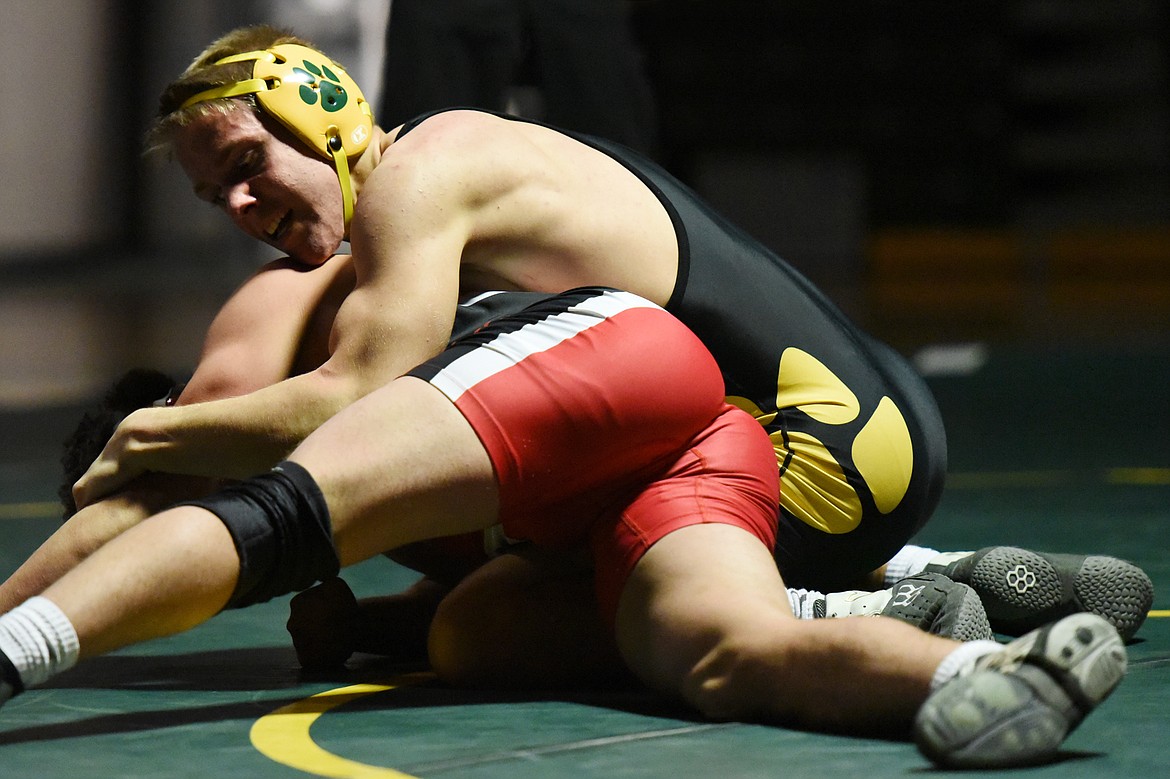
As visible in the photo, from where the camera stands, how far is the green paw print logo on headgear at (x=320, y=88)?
2.73 m

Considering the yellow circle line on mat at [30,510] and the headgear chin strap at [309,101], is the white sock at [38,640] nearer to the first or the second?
the headgear chin strap at [309,101]

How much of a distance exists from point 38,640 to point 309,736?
1.11 feet

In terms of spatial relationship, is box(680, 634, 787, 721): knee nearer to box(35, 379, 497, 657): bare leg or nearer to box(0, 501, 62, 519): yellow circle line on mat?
box(35, 379, 497, 657): bare leg

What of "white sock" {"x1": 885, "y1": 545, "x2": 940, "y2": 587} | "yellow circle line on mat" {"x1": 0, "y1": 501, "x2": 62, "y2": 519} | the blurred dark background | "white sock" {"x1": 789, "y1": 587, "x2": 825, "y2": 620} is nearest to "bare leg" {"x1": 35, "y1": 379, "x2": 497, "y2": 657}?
"white sock" {"x1": 789, "y1": 587, "x2": 825, "y2": 620}

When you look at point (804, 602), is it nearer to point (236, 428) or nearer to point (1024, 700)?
point (1024, 700)

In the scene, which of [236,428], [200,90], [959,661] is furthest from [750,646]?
[200,90]

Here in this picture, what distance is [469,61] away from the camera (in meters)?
5.00

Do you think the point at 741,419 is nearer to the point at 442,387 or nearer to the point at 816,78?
the point at 442,387

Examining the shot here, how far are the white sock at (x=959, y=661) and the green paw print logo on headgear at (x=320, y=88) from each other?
1.32 metres

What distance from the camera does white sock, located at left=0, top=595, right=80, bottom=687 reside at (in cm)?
197

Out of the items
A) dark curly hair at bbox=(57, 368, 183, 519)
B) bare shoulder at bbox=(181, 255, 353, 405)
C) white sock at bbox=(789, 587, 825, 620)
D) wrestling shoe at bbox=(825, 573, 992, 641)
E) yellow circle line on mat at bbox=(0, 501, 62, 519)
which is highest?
bare shoulder at bbox=(181, 255, 353, 405)

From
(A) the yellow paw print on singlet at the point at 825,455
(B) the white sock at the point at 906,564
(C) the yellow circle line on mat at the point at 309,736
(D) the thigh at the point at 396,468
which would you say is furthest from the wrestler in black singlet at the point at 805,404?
(C) the yellow circle line on mat at the point at 309,736

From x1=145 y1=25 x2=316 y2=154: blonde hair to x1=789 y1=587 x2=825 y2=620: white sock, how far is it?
3.49ft

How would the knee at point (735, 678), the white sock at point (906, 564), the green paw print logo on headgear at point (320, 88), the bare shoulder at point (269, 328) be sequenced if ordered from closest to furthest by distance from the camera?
the knee at point (735, 678) < the bare shoulder at point (269, 328) < the green paw print logo on headgear at point (320, 88) < the white sock at point (906, 564)
